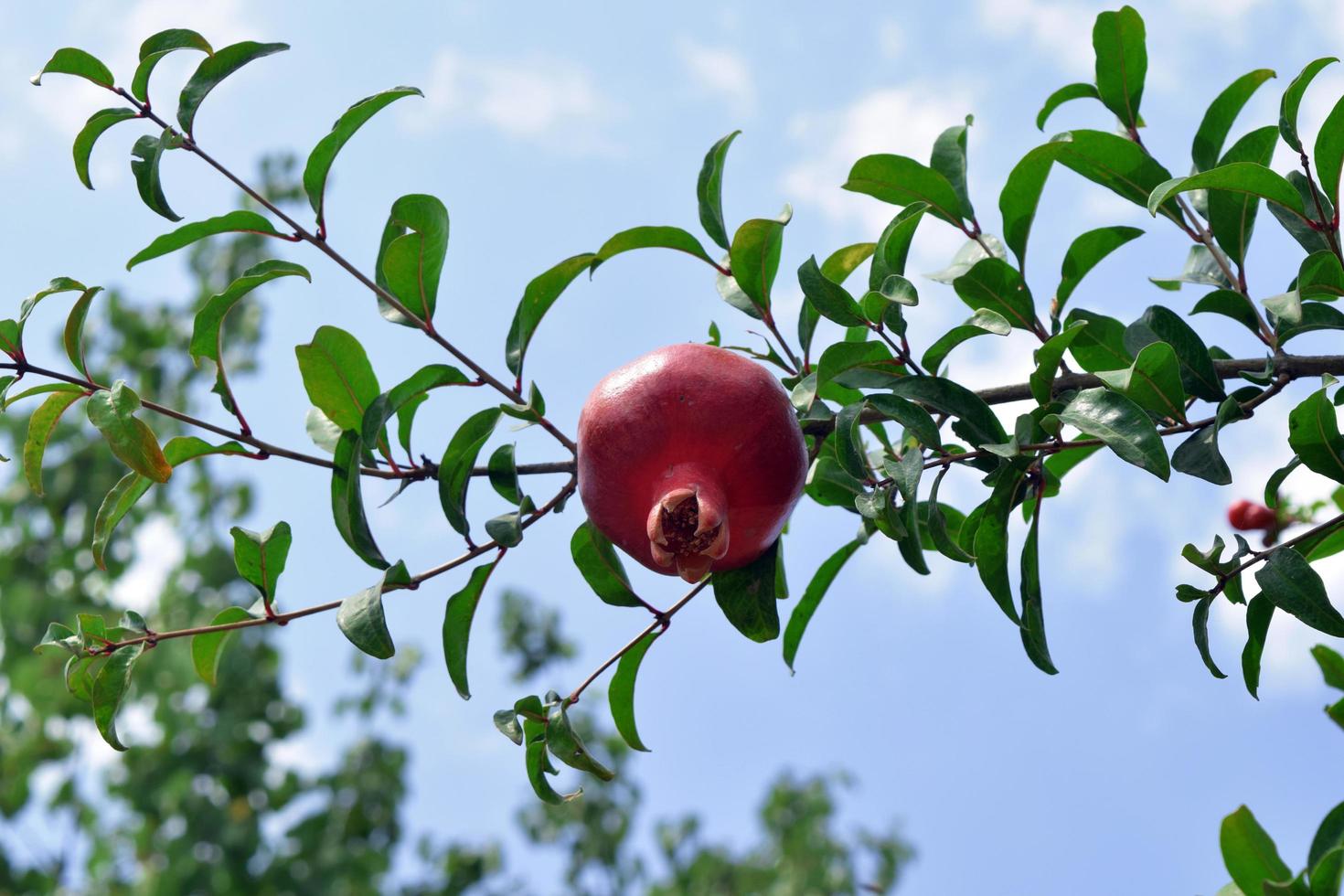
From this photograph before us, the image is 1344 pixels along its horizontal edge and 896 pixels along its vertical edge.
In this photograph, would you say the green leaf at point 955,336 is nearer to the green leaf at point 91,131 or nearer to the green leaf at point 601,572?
the green leaf at point 601,572

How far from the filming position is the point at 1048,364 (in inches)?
43.9

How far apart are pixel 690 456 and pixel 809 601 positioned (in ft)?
1.57

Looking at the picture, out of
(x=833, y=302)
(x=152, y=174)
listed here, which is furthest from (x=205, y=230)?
(x=833, y=302)

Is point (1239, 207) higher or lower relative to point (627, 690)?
higher

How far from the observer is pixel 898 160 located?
1442 millimetres

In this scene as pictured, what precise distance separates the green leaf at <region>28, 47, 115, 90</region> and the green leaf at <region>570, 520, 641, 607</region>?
775 millimetres

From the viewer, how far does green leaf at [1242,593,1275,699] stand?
119 cm

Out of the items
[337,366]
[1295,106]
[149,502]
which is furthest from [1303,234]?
[149,502]

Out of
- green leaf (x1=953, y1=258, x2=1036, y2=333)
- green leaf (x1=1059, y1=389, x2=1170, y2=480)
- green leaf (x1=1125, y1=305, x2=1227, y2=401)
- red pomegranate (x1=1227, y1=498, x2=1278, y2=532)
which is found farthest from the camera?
red pomegranate (x1=1227, y1=498, x2=1278, y2=532)

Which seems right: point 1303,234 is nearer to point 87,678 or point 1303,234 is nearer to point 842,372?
point 842,372

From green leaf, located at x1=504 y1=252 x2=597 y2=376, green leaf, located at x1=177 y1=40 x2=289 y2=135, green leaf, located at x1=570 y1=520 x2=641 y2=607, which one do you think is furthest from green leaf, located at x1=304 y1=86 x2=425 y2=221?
green leaf, located at x1=570 y1=520 x2=641 y2=607

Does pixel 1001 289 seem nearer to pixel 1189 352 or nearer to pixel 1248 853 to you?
pixel 1189 352

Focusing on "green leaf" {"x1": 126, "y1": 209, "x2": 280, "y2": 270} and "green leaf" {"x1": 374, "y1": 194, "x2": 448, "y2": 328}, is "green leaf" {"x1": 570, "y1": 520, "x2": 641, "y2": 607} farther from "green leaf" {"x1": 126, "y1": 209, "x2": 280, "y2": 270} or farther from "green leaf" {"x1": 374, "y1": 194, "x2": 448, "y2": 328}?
"green leaf" {"x1": 126, "y1": 209, "x2": 280, "y2": 270}

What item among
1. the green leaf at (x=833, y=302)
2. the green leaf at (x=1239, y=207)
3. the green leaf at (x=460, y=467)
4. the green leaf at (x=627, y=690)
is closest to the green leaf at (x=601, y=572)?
the green leaf at (x=627, y=690)
